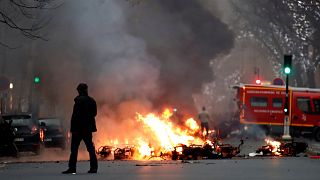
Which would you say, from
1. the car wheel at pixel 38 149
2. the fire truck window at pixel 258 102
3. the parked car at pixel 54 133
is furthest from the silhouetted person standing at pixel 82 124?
the fire truck window at pixel 258 102

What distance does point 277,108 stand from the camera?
44.6 m

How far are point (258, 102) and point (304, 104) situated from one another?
2280 mm

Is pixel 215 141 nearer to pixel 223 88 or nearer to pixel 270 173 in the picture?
pixel 270 173

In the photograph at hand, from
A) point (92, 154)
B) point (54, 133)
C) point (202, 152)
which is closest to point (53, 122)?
point (54, 133)

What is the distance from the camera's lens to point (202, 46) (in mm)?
33875

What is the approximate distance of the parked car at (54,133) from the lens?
3153 centimetres

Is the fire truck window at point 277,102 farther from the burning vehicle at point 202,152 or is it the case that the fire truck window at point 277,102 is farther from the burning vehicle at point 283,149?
the burning vehicle at point 202,152

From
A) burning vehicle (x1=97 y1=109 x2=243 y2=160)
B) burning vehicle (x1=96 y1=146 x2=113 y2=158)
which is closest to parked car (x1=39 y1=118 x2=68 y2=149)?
burning vehicle (x1=97 y1=109 x2=243 y2=160)

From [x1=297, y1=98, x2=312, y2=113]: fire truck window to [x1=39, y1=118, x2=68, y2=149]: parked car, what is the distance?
1597cm

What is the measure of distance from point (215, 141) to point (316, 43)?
3327 cm

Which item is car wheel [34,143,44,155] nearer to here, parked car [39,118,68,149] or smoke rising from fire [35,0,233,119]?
smoke rising from fire [35,0,233,119]

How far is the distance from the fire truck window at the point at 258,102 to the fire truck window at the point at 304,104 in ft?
5.38

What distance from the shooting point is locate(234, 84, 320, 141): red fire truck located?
4425 centimetres

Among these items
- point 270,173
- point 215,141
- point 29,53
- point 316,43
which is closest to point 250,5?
point 316,43
